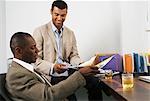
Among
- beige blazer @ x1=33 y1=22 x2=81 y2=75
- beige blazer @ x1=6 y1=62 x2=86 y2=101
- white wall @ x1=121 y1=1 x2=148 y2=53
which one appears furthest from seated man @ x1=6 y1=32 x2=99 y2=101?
white wall @ x1=121 y1=1 x2=148 y2=53

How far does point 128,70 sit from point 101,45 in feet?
2.53

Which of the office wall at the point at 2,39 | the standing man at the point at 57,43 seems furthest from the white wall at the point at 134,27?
the office wall at the point at 2,39

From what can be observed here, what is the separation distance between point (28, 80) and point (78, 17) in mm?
1948

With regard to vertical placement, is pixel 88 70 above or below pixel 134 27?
below

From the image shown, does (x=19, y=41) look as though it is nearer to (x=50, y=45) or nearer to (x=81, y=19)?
(x=50, y=45)

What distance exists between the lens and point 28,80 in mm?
1308

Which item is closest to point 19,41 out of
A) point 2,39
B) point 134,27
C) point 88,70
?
point 88,70

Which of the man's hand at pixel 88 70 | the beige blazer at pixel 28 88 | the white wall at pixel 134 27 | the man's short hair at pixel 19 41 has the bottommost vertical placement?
the beige blazer at pixel 28 88

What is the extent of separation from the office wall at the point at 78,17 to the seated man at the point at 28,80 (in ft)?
5.64

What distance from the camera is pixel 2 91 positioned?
4.06ft

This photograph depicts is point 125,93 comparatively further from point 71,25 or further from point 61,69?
point 71,25

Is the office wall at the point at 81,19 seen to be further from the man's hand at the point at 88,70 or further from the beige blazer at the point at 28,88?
the beige blazer at the point at 28,88

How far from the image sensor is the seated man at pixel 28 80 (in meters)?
1.29

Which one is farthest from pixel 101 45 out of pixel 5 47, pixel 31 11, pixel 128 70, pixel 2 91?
pixel 2 91
